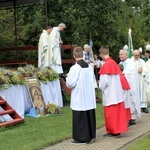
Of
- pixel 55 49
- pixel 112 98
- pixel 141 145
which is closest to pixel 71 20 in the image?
pixel 55 49

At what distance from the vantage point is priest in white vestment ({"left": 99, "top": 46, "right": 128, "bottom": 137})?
891cm

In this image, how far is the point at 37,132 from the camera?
9.42 m

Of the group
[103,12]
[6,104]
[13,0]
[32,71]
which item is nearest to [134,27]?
[103,12]

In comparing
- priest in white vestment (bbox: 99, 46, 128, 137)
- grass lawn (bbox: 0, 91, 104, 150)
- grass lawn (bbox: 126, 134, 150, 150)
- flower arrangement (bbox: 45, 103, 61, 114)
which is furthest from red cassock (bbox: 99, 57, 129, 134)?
flower arrangement (bbox: 45, 103, 61, 114)

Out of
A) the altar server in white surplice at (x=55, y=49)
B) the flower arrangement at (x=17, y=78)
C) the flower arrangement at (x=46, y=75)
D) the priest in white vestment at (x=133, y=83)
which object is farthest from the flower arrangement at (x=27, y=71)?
the priest in white vestment at (x=133, y=83)

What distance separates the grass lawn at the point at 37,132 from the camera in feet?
26.9

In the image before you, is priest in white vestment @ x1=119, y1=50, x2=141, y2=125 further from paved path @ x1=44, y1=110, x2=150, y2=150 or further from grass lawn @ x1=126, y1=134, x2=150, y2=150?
grass lawn @ x1=126, y1=134, x2=150, y2=150

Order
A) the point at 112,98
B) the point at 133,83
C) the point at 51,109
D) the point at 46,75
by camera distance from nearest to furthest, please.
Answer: the point at 112,98 → the point at 133,83 → the point at 51,109 → the point at 46,75

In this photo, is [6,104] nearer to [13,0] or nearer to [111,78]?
[111,78]

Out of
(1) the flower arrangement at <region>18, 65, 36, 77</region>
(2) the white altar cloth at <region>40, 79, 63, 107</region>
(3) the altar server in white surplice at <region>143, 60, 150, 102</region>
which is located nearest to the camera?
(1) the flower arrangement at <region>18, 65, 36, 77</region>

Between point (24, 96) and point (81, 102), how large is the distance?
4257 mm

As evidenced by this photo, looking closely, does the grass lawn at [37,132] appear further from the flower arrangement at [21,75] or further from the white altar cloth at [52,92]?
the white altar cloth at [52,92]

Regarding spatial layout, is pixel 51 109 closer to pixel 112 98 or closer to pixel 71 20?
pixel 112 98

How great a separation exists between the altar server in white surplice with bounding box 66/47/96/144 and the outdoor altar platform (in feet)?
9.62
